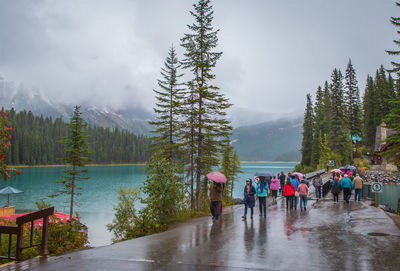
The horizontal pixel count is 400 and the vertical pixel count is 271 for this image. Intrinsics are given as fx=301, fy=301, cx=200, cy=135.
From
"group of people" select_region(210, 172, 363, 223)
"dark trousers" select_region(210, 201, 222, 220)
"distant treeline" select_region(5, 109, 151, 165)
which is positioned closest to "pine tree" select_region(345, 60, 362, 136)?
"group of people" select_region(210, 172, 363, 223)

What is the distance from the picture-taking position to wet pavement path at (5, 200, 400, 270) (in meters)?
7.06

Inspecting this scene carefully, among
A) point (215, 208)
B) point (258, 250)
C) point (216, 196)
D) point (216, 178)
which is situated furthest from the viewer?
point (215, 208)

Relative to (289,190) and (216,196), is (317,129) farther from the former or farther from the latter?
(216,196)

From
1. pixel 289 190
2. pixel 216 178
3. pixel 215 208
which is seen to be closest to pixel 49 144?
pixel 289 190

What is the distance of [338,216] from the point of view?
602 inches

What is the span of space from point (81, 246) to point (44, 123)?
184941 mm

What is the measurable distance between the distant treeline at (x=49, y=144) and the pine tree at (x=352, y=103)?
7397 centimetres

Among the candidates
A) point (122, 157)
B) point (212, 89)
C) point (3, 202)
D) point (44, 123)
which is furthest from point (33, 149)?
point (212, 89)

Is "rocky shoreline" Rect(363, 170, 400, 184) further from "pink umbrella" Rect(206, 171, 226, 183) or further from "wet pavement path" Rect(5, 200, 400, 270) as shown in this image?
"pink umbrella" Rect(206, 171, 226, 183)

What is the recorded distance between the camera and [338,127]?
6159 cm

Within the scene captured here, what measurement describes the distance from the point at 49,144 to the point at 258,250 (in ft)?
534

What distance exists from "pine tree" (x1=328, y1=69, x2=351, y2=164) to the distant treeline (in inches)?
2829

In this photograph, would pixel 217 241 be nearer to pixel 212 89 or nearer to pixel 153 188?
pixel 153 188

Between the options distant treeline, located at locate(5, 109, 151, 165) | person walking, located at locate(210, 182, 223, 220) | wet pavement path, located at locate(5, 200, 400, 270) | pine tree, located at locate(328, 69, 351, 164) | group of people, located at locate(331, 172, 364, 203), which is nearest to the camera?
wet pavement path, located at locate(5, 200, 400, 270)
